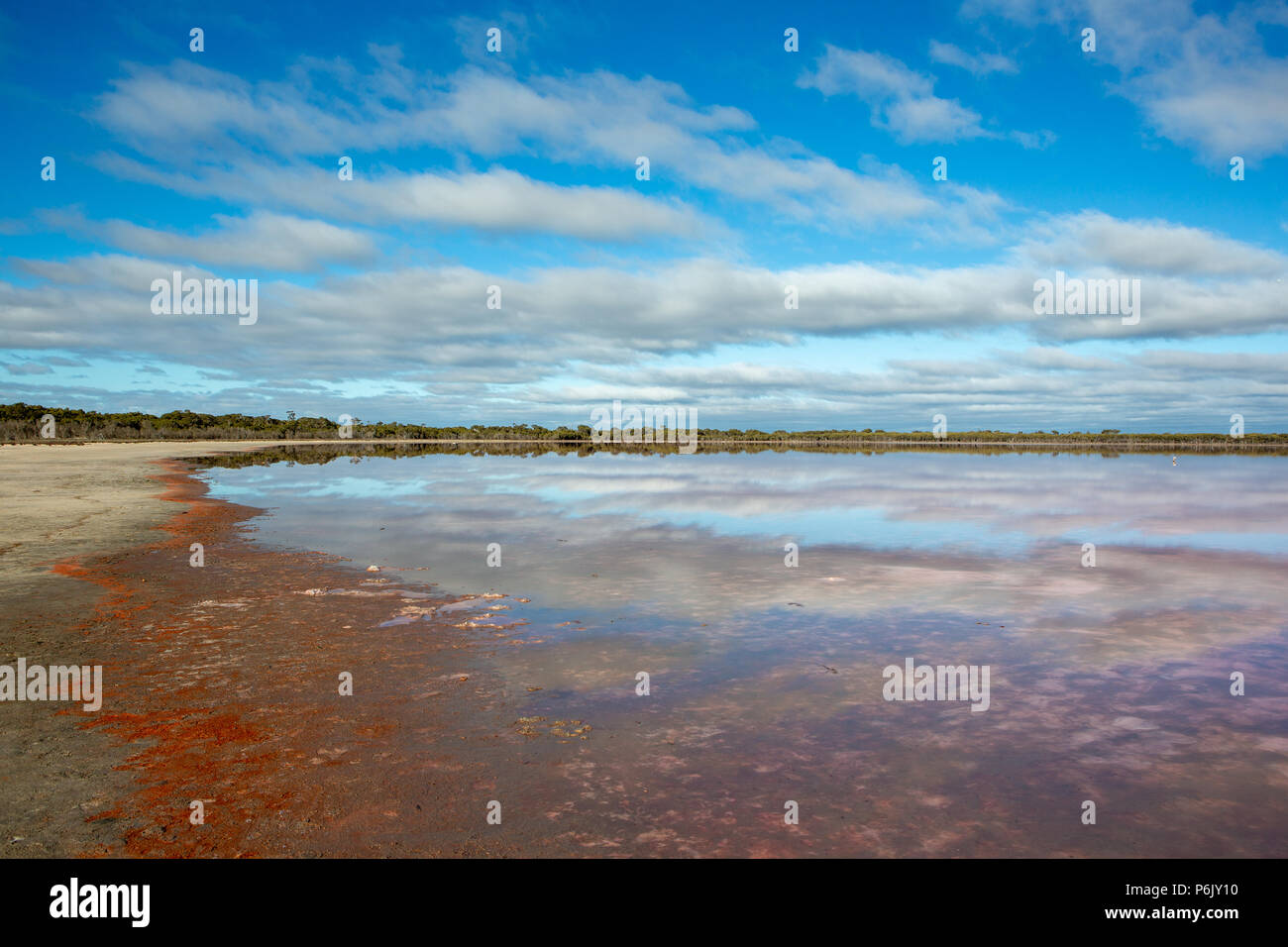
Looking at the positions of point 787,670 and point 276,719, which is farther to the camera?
point 787,670

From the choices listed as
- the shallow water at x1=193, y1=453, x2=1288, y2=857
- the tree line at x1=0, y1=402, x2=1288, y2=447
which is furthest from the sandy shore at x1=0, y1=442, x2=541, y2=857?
the tree line at x1=0, y1=402, x2=1288, y2=447

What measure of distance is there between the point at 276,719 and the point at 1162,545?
20896mm

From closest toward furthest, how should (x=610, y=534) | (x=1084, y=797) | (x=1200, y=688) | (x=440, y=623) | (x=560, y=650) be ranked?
(x=1084, y=797) < (x=1200, y=688) < (x=560, y=650) < (x=440, y=623) < (x=610, y=534)

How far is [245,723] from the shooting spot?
7410 millimetres

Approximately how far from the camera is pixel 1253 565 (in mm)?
16469

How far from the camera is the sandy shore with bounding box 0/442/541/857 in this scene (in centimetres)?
541

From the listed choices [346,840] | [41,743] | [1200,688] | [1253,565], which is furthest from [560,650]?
[1253,565]

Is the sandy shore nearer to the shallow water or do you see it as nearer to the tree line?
the shallow water

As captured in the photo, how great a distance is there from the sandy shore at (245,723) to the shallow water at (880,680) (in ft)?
2.22

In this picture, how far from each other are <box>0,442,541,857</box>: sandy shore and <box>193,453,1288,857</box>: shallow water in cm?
68

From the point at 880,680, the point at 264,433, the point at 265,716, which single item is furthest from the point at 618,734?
the point at 264,433
